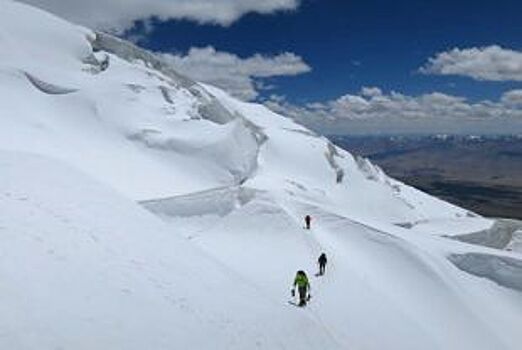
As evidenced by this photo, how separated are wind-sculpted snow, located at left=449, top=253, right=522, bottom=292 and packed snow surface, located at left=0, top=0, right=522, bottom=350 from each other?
0.10 metres

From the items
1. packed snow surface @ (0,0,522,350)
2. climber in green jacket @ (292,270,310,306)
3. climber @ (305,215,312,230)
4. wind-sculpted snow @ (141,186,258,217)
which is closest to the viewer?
packed snow surface @ (0,0,522,350)

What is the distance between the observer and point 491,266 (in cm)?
4606

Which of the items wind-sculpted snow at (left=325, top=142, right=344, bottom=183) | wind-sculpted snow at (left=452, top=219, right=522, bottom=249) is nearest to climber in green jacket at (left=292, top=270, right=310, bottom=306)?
wind-sculpted snow at (left=452, top=219, right=522, bottom=249)

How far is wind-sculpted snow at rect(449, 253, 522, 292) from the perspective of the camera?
45469 mm

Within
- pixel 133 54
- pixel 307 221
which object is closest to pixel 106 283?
pixel 307 221

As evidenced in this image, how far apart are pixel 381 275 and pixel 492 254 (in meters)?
9.61

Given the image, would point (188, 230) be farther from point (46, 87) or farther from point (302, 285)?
point (46, 87)

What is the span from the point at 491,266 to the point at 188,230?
20905 mm

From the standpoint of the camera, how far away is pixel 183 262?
27.5m

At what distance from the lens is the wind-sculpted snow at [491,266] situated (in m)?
45.5

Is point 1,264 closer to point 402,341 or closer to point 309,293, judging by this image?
point 309,293

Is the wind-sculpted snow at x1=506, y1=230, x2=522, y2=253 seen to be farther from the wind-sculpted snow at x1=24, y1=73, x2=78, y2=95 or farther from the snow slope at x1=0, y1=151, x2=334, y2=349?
the wind-sculpted snow at x1=24, y1=73, x2=78, y2=95

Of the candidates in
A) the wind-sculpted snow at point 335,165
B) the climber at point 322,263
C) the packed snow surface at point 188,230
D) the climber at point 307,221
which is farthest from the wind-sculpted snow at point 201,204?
the wind-sculpted snow at point 335,165

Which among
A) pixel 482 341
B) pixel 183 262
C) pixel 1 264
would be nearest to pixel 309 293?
pixel 183 262
